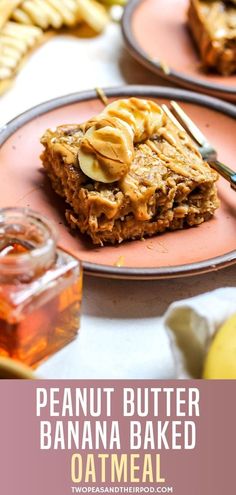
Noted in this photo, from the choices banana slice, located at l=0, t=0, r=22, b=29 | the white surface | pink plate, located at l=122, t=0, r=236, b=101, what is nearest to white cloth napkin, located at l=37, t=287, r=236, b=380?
the white surface

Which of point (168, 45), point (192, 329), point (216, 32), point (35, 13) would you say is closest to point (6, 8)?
point (35, 13)

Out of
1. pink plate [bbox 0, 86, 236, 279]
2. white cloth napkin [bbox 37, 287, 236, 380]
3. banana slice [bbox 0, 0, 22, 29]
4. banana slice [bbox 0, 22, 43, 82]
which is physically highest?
banana slice [bbox 0, 0, 22, 29]

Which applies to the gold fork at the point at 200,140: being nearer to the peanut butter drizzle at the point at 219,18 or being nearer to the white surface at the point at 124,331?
the white surface at the point at 124,331

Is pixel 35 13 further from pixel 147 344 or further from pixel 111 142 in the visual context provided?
pixel 147 344

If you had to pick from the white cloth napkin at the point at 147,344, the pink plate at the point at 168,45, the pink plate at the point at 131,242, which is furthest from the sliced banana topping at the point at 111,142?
the pink plate at the point at 168,45

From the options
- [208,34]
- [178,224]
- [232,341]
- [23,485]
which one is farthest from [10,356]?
[208,34]

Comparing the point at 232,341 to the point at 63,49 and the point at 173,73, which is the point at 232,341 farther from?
the point at 63,49

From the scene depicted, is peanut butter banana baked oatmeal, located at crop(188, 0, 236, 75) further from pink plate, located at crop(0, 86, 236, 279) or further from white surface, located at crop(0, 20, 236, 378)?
white surface, located at crop(0, 20, 236, 378)
